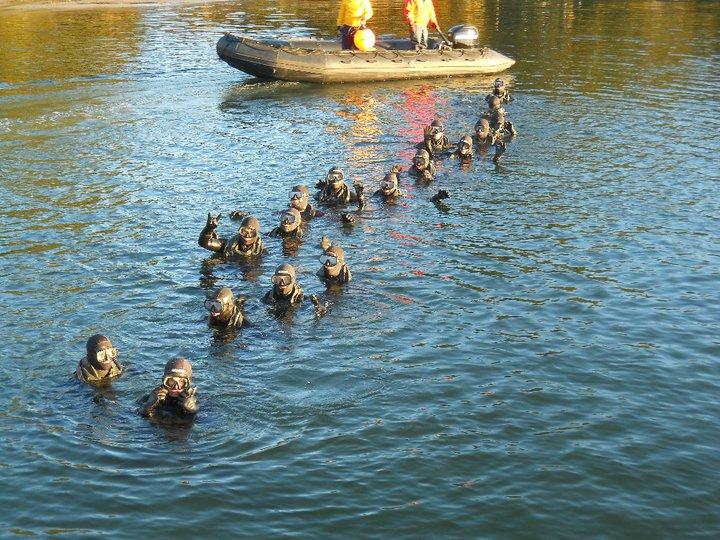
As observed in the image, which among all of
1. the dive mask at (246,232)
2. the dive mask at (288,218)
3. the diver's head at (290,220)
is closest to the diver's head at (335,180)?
the diver's head at (290,220)

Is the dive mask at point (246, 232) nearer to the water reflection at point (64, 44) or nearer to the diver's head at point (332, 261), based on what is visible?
the diver's head at point (332, 261)

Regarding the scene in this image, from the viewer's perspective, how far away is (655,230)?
25766 millimetres

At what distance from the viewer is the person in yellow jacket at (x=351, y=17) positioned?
43.2m

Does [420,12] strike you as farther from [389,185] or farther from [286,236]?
[286,236]

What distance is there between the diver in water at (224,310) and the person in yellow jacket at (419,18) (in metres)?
28.0

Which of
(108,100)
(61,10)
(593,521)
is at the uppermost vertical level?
(61,10)

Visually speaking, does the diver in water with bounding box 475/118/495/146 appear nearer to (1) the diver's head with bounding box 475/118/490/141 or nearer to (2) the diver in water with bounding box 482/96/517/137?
(1) the diver's head with bounding box 475/118/490/141

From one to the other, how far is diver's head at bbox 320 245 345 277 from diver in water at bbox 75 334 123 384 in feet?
19.2

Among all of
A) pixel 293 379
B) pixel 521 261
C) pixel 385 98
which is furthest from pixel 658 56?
pixel 293 379

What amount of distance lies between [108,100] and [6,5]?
3086cm

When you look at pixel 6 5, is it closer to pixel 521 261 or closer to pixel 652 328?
pixel 521 261

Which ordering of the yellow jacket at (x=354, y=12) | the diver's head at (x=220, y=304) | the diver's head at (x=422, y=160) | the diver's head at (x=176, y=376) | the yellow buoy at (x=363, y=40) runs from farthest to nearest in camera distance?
the yellow buoy at (x=363, y=40) < the yellow jacket at (x=354, y=12) < the diver's head at (x=422, y=160) < the diver's head at (x=220, y=304) < the diver's head at (x=176, y=376)

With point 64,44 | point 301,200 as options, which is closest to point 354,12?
point 64,44

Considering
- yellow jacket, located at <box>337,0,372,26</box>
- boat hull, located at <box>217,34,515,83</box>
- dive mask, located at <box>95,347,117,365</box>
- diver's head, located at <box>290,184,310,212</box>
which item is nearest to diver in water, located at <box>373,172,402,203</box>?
diver's head, located at <box>290,184,310,212</box>
